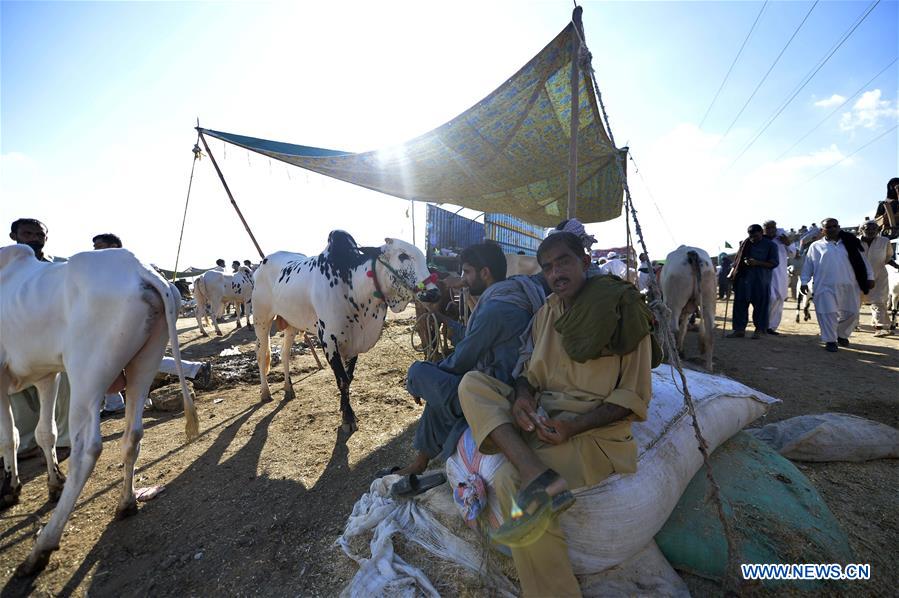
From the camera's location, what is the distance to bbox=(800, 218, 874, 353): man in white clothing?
620cm

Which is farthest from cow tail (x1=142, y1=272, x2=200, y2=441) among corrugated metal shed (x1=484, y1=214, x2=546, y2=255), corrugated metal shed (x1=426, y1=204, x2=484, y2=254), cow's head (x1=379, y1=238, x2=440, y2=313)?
corrugated metal shed (x1=484, y1=214, x2=546, y2=255)

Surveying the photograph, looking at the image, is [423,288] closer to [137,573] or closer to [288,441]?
[288,441]

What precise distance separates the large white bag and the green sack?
0.48ft

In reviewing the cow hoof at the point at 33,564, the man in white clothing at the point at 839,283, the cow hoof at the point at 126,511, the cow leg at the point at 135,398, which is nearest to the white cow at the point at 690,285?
the man in white clothing at the point at 839,283

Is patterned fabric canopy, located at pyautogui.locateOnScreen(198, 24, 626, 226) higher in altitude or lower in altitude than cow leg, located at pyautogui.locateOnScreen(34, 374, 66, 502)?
higher

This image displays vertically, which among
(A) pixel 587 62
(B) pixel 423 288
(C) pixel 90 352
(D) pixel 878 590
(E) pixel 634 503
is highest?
(A) pixel 587 62

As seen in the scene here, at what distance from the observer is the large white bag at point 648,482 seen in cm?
159

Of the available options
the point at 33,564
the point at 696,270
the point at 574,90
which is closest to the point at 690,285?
the point at 696,270

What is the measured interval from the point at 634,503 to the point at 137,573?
2.83 metres

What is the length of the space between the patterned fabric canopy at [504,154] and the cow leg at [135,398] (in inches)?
163

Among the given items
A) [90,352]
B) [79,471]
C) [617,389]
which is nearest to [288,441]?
[79,471]

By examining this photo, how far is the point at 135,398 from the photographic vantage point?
8.84 ft

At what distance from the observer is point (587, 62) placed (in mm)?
2670

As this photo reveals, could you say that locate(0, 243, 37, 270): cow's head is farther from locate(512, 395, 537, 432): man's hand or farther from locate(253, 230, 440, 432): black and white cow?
locate(512, 395, 537, 432): man's hand
